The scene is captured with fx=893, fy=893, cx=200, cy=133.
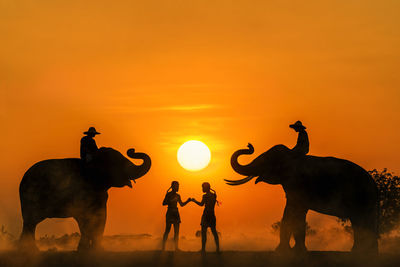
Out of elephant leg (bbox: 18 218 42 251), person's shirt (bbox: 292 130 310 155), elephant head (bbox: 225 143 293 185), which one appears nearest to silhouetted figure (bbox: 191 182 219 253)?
elephant head (bbox: 225 143 293 185)

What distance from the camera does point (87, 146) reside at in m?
38.3

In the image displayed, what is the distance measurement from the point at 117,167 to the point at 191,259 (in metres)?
7.32

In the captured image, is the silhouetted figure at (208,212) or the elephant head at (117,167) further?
the elephant head at (117,167)

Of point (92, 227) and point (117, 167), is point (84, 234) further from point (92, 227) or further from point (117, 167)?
point (117, 167)

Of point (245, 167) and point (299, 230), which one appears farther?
point (245, 167)

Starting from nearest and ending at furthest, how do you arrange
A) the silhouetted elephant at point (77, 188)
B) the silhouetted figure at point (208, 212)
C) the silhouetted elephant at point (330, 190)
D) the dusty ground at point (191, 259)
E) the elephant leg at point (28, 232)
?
the dusty ground at point (191, 259) → the silhouetted figure at point (208, 212) → the silhouetted elephant at point (330, 190) → the silhouetted elephant at point (77, 188) → the elephant leg at point (28, 232)

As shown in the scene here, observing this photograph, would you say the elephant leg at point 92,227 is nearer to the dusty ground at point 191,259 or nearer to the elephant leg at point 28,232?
the dusty ground at point 191,259

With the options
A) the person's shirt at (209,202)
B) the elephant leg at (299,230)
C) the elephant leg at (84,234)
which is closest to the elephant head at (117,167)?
the elephant leg at (84,234)

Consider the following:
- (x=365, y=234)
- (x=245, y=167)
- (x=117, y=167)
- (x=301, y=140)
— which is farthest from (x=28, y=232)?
(x=365, y=234)

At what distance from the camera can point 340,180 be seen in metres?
37.2

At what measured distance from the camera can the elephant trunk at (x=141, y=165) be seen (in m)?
39.4

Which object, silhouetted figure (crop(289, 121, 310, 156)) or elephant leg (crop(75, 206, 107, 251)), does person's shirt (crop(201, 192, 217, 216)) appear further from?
elephant leg (crop(75, 206, 107, 251))

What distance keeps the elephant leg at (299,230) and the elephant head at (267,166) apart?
2.02 m

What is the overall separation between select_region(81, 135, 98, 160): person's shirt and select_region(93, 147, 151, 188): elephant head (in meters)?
0.44
